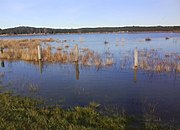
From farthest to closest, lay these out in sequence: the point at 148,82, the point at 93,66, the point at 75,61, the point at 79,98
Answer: the point at 75,61 → the point at 93,66 → the point at 148,82 → the point at 79,98

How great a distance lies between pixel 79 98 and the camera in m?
12.1

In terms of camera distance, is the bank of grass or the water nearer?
the bank of grass

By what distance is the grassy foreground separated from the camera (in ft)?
24.9

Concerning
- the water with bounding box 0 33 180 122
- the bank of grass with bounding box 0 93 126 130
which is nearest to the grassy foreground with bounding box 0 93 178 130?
the bank of grass with bounding box 0 93 126 130

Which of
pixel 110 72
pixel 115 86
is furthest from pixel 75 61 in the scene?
pixel 115 86

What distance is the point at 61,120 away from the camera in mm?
8227

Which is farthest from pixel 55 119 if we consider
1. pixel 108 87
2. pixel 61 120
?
pixel 108 87

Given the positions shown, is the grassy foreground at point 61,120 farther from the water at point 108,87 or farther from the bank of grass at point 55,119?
the water at point 108,87

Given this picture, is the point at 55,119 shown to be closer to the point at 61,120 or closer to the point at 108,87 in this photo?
the point at 61,120

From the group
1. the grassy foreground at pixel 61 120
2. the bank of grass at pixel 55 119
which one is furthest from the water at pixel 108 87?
the bank of grass at pixel 55 119

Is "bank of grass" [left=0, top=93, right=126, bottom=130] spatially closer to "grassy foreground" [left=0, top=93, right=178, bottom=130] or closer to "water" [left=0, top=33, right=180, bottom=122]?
"grassy foreground" [left=0, top=93, right=178, bottom=130]

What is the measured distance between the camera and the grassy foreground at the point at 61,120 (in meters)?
7.59

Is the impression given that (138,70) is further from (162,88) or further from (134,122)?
(134,122)

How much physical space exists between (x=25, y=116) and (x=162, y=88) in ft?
27.4
